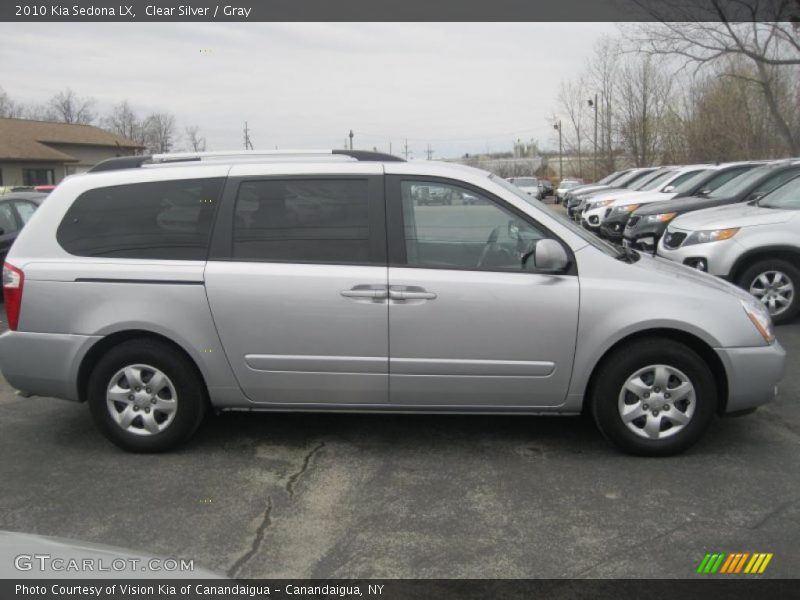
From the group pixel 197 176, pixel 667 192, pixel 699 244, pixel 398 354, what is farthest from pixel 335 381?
pixel 667 192

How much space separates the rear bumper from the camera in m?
4.18

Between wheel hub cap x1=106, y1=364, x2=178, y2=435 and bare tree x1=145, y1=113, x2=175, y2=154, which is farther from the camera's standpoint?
bare tree x1=145, y1=113, x2=175, y2=154

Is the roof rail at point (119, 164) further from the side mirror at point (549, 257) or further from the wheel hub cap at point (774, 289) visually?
the wheel hub cap at point (774, 289)

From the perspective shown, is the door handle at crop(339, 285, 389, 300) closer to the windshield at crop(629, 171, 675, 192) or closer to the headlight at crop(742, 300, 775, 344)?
the headlight at crop(742, 300, 775, 344)

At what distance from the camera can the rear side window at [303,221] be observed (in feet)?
13.5

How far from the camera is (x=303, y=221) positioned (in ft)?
13.7

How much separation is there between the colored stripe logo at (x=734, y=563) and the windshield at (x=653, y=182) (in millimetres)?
13810

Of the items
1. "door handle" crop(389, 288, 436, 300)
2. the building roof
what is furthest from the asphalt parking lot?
the building roof

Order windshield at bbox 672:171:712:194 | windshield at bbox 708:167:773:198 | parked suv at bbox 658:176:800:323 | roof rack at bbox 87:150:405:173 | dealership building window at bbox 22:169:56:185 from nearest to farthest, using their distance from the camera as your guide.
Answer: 1. roof rack at bbox 87:150:405:173
2. parked suv at bbox 658:176:800:323
3. windshield at bbox 708:167:773:198
4. windshield at bbox 672:171:712:194
5. dealership building window at bbox 22:169:56:185

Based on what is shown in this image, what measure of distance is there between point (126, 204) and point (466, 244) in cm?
213

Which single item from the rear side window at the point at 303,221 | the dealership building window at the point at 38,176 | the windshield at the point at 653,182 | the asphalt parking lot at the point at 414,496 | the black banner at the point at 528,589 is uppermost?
the dealership building window at the point at 38,176

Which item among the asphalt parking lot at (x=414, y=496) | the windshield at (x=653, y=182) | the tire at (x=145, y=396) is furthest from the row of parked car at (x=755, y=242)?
the windshield at (x=653, y=182)

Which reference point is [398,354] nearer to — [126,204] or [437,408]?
[437,408]

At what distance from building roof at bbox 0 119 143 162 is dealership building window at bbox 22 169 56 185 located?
1114mm
